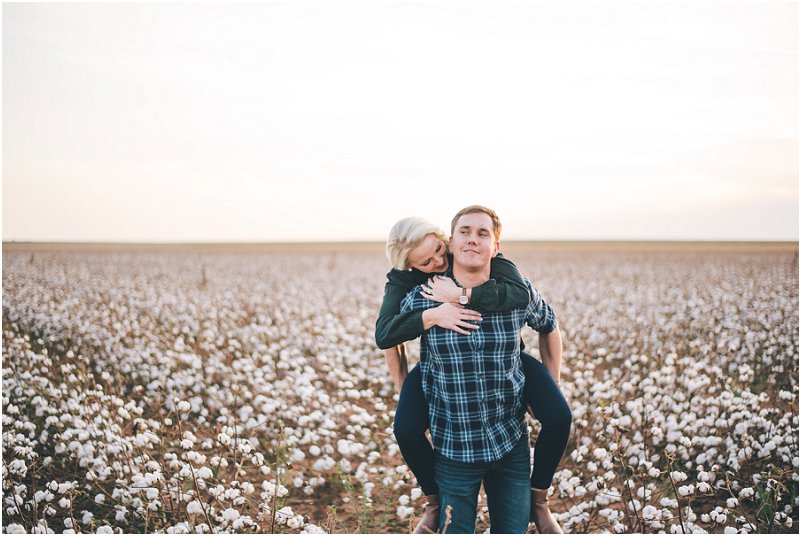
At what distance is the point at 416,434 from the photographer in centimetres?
339

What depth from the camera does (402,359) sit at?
3.89 m

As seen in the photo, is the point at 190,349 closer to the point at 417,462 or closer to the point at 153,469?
the point at 153,469

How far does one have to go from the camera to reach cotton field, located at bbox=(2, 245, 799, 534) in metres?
4.69

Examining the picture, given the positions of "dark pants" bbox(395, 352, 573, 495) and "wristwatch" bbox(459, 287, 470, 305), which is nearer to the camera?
"wristwatch" bbox(459, 287, 470, 305)

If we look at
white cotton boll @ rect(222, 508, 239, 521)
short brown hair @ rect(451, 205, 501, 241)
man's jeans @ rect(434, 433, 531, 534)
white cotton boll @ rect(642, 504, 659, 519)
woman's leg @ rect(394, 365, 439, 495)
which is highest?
short brown hair @ rect(451, 205, 501, 241)

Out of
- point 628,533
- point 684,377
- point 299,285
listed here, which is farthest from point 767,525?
point 299,285

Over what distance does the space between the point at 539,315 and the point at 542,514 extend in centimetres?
119

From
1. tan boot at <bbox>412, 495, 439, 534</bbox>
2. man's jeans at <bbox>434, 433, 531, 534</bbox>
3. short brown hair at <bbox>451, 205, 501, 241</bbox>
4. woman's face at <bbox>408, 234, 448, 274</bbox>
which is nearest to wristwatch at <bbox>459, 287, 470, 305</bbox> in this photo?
woman's face at <bbox>408, 234, 448, 274</bbox>

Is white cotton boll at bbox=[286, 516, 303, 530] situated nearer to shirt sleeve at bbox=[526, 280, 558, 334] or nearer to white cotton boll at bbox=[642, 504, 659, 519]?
shirt sleeve at bbox=[526, 280, 558, 334]

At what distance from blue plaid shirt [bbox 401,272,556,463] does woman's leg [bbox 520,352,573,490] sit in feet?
0.45

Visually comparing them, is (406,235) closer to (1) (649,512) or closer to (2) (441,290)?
(2) (441,290)

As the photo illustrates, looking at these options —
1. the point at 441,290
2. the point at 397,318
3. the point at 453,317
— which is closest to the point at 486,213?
the point at 441,290

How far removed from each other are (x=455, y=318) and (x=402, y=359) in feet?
2.56

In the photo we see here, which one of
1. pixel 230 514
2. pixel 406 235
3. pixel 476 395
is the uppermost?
pixel 406 235
